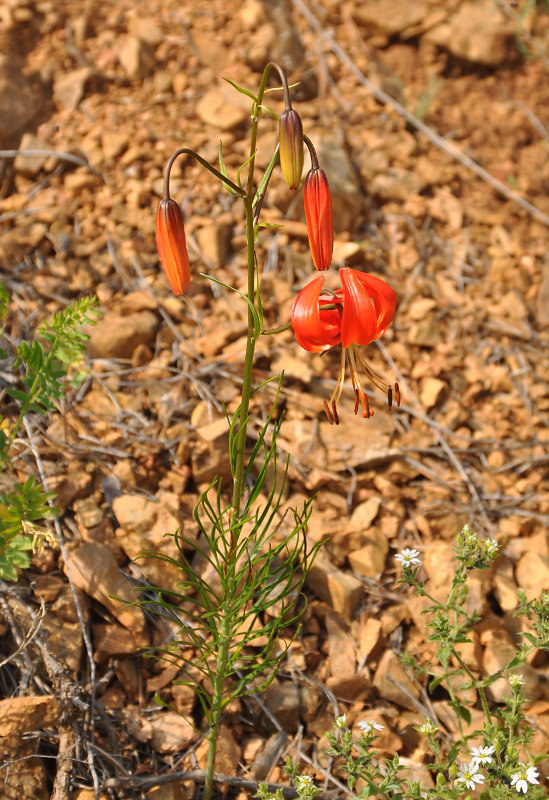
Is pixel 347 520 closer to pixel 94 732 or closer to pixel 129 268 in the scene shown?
pixel 94 732

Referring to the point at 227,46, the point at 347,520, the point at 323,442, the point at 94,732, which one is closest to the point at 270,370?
the point at 323,442

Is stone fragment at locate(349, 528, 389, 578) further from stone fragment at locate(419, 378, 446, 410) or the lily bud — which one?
the lily bud

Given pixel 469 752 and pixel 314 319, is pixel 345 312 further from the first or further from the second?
pixel 469 752

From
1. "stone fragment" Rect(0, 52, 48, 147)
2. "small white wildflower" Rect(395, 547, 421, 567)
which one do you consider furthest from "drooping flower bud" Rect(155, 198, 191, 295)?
"stone fragment" Rect(0, 52, 48, 147)

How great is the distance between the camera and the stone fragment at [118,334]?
2727mm

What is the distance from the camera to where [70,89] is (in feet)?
11.4

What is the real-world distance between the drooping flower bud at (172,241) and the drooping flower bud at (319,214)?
260 millimetres

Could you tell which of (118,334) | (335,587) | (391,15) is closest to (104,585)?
(335,587)

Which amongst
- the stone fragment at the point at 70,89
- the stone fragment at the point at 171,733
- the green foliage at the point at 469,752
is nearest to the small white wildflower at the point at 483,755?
the green foliage at the point at 469,752

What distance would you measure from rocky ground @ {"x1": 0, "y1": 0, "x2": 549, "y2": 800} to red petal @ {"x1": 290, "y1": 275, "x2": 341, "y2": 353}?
3.10 ft

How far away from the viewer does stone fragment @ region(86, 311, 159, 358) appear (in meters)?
2.73

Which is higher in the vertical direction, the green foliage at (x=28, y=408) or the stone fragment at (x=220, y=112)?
the stone fragment at (x=220, y=112)

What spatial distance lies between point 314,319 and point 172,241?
1.09ft

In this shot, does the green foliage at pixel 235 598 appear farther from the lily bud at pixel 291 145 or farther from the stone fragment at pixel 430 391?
the stone fragment at pixel 430 391
